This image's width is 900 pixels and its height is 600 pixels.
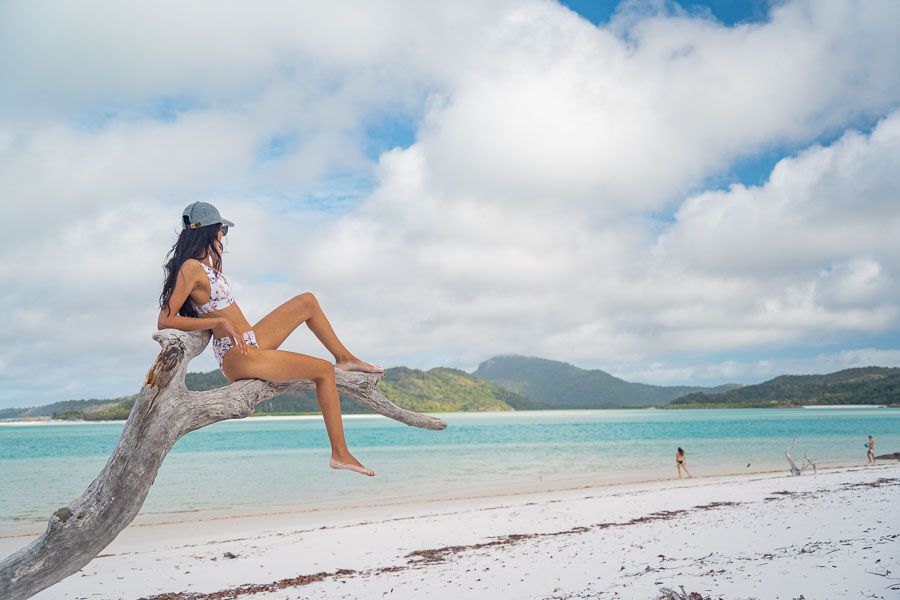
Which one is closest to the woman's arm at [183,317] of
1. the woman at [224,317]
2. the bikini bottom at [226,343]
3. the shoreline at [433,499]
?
the woman at [224,317]

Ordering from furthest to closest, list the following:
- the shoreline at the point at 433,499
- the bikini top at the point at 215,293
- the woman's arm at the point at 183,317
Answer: the shoreline at the point at 433,499
the bikini top at the point at 215,293
the woman's arm at the point at 183,317

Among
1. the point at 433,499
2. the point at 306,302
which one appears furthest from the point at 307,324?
the point at 433,499

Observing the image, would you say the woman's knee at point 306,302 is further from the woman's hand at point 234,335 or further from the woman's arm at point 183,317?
the woman's arm at point 183,317

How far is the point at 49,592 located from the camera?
32.7ft

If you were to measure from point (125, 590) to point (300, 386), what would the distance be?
321 inches

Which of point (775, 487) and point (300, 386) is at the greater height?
point (300, 386)

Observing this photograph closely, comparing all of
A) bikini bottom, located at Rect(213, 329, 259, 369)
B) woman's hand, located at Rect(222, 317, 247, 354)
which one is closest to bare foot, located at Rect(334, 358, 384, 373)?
bikini bottom, located at Rect(213, 329, 259, 369)

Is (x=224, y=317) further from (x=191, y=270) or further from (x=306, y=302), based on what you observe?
(x=306, y=302)

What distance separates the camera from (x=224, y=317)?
399 cm

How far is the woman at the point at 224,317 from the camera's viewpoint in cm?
396

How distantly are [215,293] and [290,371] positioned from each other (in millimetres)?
714

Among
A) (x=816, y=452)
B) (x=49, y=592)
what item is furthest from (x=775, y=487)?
(x=816, y=452)

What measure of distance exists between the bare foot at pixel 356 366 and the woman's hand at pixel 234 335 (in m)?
0.83

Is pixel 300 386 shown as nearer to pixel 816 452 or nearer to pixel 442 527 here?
pixel 442 527
